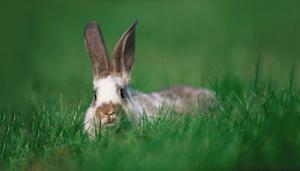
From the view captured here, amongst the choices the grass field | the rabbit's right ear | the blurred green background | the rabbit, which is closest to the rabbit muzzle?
the rabbit

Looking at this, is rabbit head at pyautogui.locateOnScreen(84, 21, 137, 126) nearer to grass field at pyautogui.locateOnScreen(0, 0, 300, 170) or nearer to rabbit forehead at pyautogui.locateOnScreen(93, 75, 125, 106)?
rabbit forehead at pyautogui.locateOnScreen(93, 75, 125, 106)

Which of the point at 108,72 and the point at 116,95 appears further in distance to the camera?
the point at 108,72

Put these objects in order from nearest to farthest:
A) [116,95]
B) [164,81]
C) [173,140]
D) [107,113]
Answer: [173,140] < [107,113] < [116,95] < [164,81]

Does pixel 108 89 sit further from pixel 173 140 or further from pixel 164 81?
pixel 164 81

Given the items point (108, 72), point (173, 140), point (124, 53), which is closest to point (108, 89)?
point (108, 72)

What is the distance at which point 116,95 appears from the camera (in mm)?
7234

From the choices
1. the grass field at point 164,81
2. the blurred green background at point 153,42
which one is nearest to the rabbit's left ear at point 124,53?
the grass field at point 164,81

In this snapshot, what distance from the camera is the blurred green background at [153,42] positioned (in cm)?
1081

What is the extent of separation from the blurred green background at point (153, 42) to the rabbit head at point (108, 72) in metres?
1.03

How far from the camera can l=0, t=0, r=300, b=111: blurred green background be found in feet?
35.5

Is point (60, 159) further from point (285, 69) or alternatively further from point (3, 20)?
point (3, 20)

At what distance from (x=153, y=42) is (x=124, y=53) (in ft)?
24.0

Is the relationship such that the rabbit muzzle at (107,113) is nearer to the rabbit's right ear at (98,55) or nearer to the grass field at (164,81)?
the grass field at (164,81)

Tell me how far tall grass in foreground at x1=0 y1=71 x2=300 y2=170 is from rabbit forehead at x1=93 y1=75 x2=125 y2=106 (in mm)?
250
